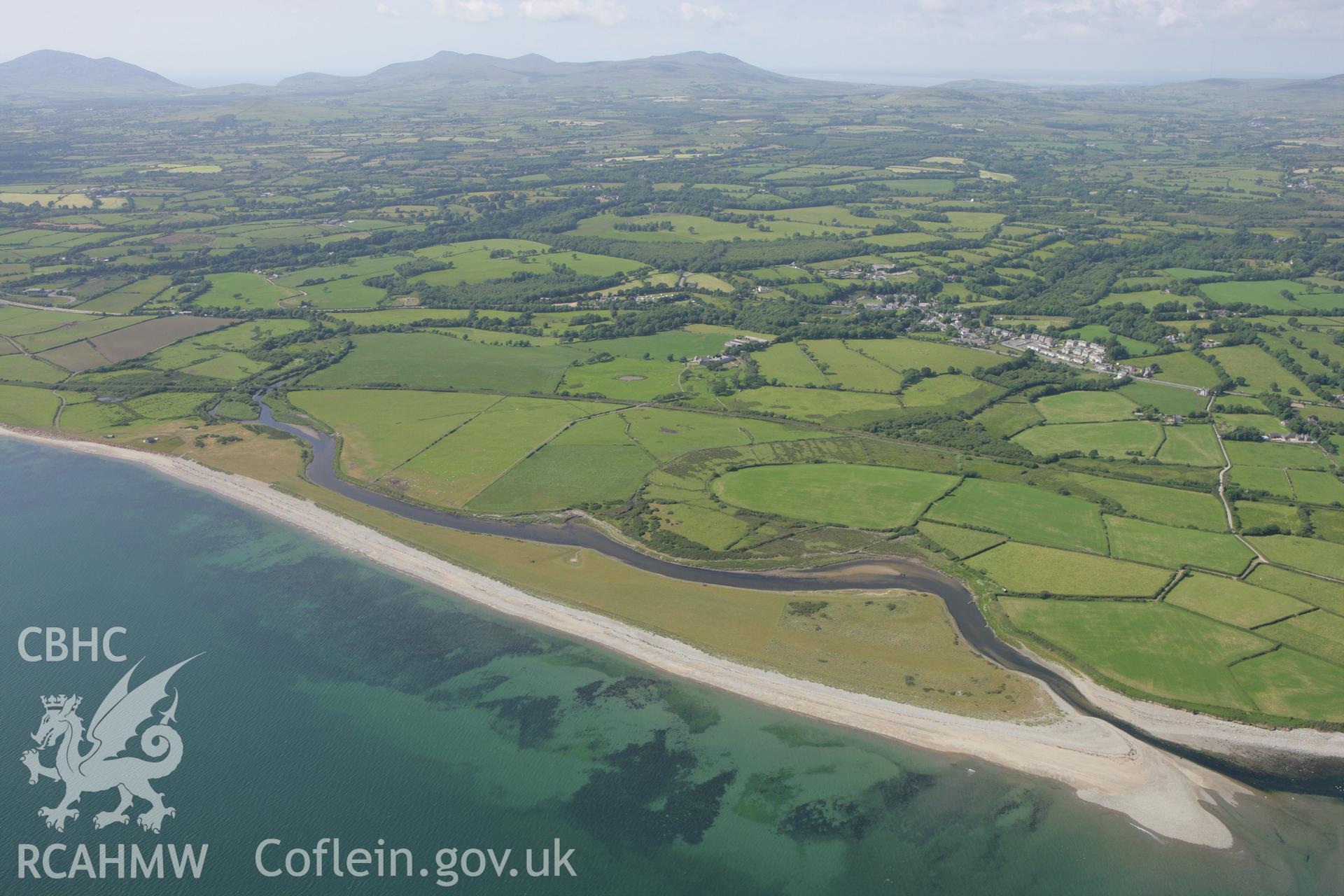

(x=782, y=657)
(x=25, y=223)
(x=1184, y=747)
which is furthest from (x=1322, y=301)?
(x=25, y=223)

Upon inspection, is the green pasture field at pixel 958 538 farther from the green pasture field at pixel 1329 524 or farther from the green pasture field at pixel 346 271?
the green pasture field at pixel 346 271

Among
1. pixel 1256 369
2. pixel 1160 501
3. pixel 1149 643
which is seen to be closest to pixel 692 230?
pixel 1256 369

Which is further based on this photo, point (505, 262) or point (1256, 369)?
point (505, 262)

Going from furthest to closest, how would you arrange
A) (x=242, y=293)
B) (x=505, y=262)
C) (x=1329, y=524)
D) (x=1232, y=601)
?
(x=505, y=262) < (x=242, y=293) < (x=1329, y=524) < (x=1232, y=601)

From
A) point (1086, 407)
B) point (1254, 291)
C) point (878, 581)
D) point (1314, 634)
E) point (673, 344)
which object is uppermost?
point (1254, 291)

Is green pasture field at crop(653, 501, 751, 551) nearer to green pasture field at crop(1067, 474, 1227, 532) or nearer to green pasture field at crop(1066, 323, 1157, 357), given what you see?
green pasture field at crop(1067, 474, 1227, 532)

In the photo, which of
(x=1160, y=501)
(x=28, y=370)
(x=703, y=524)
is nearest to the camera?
(x=703, y=524)

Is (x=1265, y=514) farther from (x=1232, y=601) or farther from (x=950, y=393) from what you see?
(x=950, y=393)
